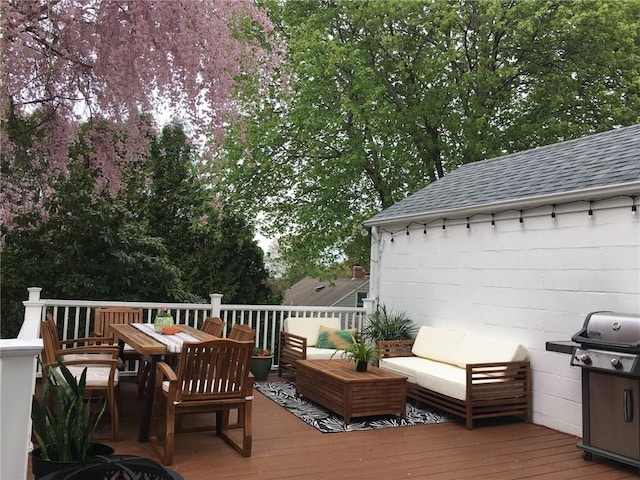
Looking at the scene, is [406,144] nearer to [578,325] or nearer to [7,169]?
[578,325]

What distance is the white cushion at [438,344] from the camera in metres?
5.90

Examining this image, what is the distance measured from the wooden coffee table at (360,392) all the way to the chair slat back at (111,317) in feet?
7.86

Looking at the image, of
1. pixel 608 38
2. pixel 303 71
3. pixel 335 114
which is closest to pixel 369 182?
pixel 335 114

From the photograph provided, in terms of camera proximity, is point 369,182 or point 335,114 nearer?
point 335,114

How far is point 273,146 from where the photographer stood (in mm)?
13062

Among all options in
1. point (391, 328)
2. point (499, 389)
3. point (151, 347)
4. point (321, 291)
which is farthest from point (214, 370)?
point (321, 291)

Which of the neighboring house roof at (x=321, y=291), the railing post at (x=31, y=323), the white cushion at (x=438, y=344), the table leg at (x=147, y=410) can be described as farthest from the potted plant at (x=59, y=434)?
the neighboring house roof at (x=321, y=291)

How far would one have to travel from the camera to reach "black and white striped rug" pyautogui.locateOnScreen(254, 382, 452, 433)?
4859 mm

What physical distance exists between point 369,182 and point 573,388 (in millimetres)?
9480

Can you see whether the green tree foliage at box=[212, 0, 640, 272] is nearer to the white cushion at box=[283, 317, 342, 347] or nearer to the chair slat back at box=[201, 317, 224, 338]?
the white cushion at box=[283, 317, 342, 347]

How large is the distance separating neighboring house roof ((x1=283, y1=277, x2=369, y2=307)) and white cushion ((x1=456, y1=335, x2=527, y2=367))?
11682 millimetres

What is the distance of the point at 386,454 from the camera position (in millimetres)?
4113

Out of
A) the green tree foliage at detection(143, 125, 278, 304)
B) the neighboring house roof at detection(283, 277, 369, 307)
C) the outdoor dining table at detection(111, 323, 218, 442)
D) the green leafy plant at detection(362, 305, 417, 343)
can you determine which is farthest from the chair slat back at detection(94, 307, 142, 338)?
the neighboring house roof at detection(283, 277, 369, 307)

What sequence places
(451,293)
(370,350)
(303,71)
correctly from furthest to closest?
(303,71), (451,293), (370,350)
